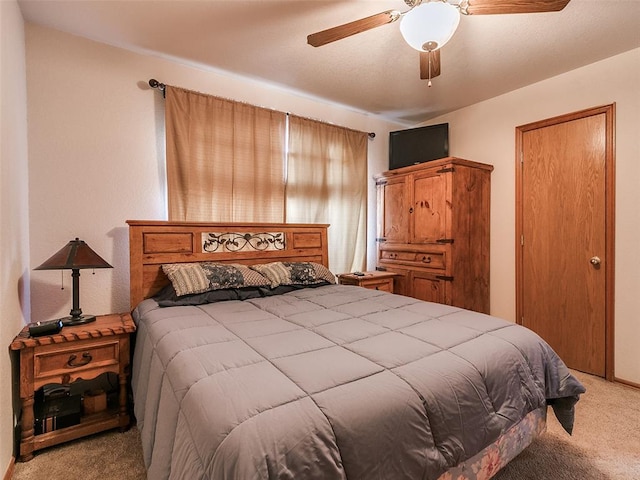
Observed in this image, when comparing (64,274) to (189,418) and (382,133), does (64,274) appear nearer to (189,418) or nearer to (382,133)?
(189,418)

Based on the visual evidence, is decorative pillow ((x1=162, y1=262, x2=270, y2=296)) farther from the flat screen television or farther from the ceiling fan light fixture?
the flat screen television

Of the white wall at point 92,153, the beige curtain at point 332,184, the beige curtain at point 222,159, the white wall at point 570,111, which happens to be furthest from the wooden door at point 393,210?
the white wall at point 92,153

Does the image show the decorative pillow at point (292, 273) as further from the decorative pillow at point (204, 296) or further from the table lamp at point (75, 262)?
the table lamp at point (75, 262)

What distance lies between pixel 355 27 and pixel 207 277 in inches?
73.3

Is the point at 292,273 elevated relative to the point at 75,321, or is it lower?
elevated

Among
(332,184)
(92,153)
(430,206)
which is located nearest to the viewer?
(92,153)

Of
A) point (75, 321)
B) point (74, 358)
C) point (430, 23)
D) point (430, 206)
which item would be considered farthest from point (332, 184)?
point (74, 358)

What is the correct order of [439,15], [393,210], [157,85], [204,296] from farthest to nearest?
[393,210] → [157,85] → [204,296] → [439,15]

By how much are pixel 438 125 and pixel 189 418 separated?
12.5ft

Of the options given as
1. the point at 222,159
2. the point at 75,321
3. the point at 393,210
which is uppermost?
the point at 222,159

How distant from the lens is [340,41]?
8.00 ft

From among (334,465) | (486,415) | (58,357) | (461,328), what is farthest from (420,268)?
(58,357)

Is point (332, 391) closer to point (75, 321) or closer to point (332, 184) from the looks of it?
point (75, 321)

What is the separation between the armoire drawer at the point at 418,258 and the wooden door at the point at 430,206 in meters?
0.15
